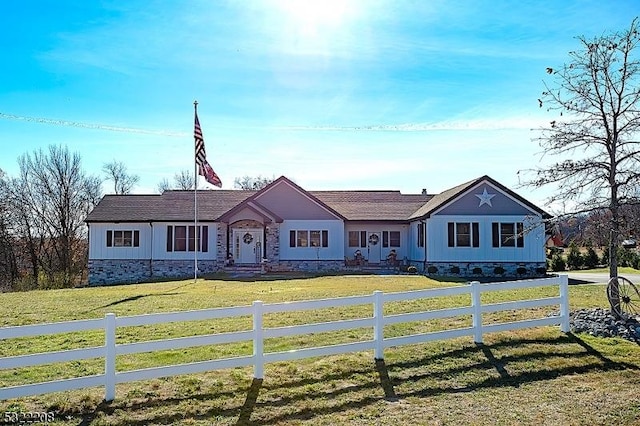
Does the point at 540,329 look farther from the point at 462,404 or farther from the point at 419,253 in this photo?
the point at 419,253

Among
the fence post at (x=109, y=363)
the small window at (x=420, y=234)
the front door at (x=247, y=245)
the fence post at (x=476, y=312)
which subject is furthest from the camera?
the front door at (x=247, y=245)

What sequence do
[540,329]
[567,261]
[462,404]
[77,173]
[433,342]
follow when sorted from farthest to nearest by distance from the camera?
1. [77,173]
2. [567,261]
3. [540,329]
4. [433,342]
5. [462,404]

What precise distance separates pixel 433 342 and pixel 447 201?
19763 mm

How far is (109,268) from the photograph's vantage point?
104 feet

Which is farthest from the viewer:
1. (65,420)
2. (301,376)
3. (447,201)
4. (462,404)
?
(447,201)

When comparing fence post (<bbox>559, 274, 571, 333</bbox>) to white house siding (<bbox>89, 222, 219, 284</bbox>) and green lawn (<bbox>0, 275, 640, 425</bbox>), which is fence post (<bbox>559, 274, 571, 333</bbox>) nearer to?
green lawn (<bbox>0, 275, 640, 425</bbox>)

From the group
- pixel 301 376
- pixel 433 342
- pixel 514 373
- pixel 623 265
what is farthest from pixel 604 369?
pixel 623 265

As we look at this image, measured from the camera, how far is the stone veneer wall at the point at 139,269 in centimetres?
3117

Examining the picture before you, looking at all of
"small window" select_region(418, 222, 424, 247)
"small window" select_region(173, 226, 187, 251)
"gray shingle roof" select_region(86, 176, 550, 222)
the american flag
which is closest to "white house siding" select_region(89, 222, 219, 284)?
"small window" select_region(173, 226, 187, 251)

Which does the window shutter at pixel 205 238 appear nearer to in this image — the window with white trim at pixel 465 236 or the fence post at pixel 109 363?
the window with white trim at pixel 465 236

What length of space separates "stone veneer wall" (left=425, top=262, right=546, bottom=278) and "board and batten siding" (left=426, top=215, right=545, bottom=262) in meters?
0.21

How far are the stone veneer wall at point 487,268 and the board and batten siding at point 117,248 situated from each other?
1644 cm

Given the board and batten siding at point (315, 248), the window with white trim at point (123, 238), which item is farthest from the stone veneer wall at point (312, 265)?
the window with white trim at point (123, 238)

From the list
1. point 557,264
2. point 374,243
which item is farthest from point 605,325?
point 557,264
